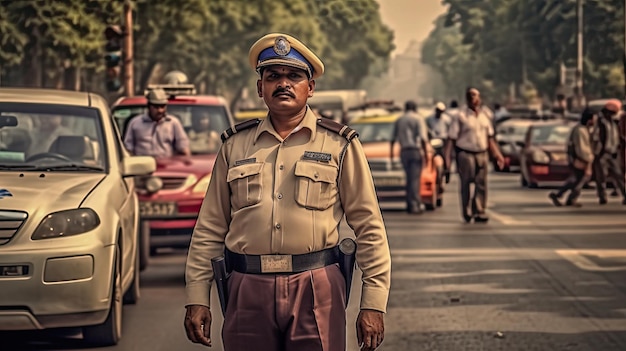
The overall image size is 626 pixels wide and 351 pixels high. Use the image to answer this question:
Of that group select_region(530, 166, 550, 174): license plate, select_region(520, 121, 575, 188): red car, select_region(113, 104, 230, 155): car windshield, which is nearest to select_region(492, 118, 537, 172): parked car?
select_region(520, 121, 575, 188): red car

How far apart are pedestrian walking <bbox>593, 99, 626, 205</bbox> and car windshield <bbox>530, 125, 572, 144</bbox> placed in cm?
525

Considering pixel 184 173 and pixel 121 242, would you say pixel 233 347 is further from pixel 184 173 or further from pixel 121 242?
pixel 184 173

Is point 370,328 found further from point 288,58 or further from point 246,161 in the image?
point 288,58

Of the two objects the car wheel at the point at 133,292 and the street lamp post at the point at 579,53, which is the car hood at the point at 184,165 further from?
the street lamp post at the point at 579,53

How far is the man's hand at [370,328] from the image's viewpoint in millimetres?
5543

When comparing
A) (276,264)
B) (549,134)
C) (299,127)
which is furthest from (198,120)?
(549,134)

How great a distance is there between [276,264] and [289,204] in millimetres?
217

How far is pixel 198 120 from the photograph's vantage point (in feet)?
56.0

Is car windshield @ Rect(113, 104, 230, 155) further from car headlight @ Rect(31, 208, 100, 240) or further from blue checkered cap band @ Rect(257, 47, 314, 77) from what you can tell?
blue checkered cap band @ Rect(257, 47, 314, 77)

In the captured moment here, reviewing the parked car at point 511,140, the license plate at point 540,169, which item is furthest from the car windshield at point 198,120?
the parked car at point 511,140

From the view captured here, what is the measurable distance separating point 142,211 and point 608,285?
4.48m

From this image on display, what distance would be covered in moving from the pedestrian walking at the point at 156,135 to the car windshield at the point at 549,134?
17423 mm

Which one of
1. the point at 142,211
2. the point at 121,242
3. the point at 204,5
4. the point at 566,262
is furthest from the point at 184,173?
the point at 204,5

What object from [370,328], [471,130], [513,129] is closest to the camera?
[370,328]
